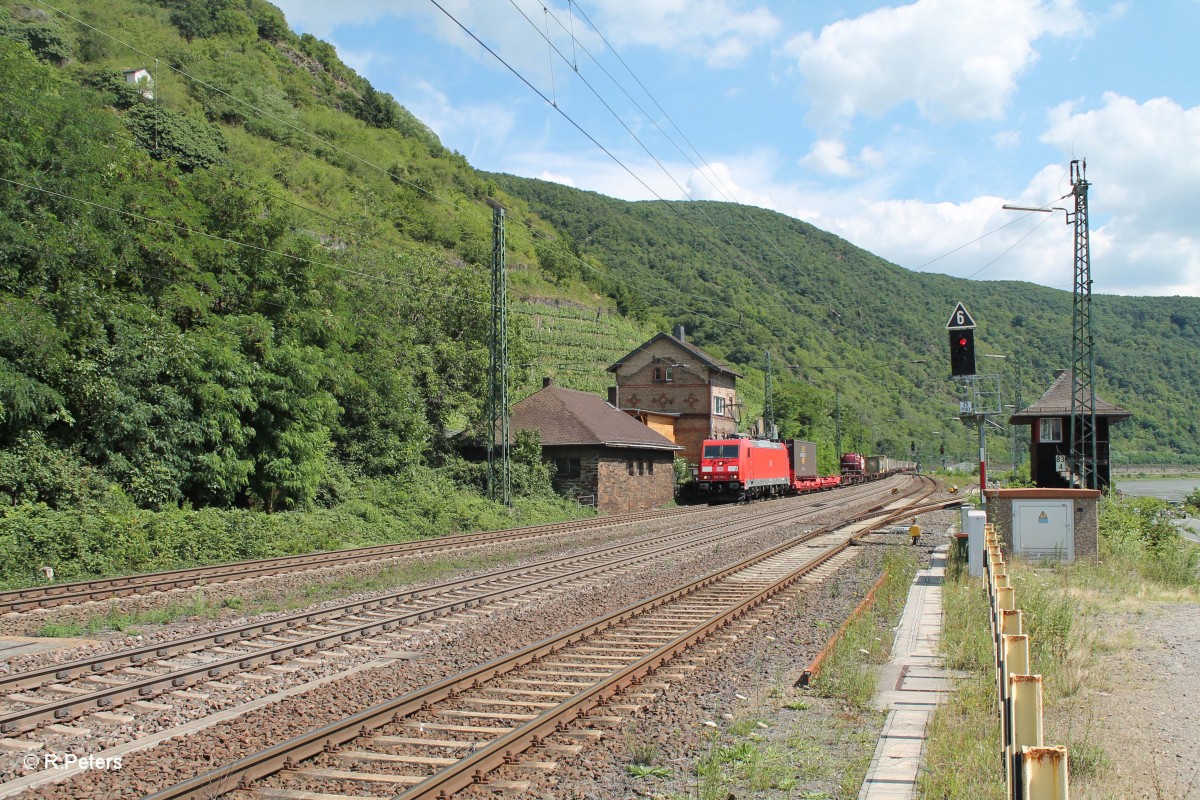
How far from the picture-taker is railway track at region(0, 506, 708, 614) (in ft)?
43.3

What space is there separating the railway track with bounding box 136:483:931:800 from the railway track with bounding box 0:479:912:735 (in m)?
2.49

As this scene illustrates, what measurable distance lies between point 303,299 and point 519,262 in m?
71.2

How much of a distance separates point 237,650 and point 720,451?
34326mm

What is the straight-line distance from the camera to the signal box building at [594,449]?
114ft

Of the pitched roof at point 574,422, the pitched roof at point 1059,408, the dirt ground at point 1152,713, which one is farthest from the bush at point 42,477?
the pitched roof at point 1059,408

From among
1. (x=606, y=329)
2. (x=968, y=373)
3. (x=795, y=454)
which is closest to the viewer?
(x=968, y=373)

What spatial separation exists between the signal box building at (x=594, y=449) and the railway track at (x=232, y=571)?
8.10 meters

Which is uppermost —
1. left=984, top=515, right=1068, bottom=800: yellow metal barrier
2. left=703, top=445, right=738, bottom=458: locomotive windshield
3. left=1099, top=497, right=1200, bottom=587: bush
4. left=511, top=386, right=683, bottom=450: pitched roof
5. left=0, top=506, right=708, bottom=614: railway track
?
left=511, top=386, right=683, bottom=450: pitched roof

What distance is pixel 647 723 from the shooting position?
289 inches

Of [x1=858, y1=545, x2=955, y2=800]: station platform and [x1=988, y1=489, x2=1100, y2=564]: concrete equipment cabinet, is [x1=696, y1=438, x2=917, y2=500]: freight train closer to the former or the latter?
[x1=988, y1=489, x2=1100, y2=564]: concrete equipment cabinet

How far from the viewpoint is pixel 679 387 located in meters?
57.3

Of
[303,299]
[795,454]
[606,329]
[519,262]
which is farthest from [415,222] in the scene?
[303,299]

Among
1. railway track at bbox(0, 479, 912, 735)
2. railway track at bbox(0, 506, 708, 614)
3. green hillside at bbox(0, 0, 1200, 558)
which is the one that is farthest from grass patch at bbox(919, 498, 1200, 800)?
green hillside at bbox(0, 0, 1200, 558)

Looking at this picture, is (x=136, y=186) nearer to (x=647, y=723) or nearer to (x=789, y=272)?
(x=647, y=723)
